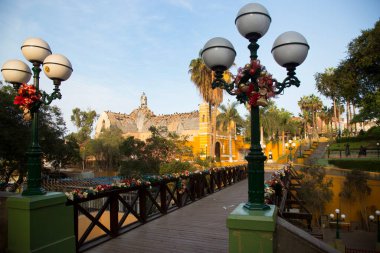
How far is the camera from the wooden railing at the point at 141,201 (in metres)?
5.43

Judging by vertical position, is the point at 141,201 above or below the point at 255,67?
below

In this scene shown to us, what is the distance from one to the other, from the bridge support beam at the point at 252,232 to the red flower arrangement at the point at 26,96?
3672 mm

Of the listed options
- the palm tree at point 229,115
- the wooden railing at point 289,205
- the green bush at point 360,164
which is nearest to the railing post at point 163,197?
the wooden railing at point 289,205

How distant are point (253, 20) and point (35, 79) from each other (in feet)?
12.5

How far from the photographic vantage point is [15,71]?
16.1 feet

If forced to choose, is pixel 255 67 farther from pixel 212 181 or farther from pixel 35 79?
pixel 212 181

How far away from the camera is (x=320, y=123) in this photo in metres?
67.9

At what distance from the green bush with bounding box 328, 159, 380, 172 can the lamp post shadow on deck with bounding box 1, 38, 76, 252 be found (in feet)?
67.6

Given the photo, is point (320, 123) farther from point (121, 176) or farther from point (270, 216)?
point (270, 216)

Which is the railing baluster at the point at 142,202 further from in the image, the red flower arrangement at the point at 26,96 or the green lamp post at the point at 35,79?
the red flower arrangement at the point at 26,96

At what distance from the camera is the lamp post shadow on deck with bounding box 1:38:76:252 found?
4.07 metres

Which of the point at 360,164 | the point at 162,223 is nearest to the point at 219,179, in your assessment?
the point at 162,223

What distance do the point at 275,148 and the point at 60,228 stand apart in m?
45.6

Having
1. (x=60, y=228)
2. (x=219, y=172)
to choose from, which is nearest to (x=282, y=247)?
(x=60, y=228)
